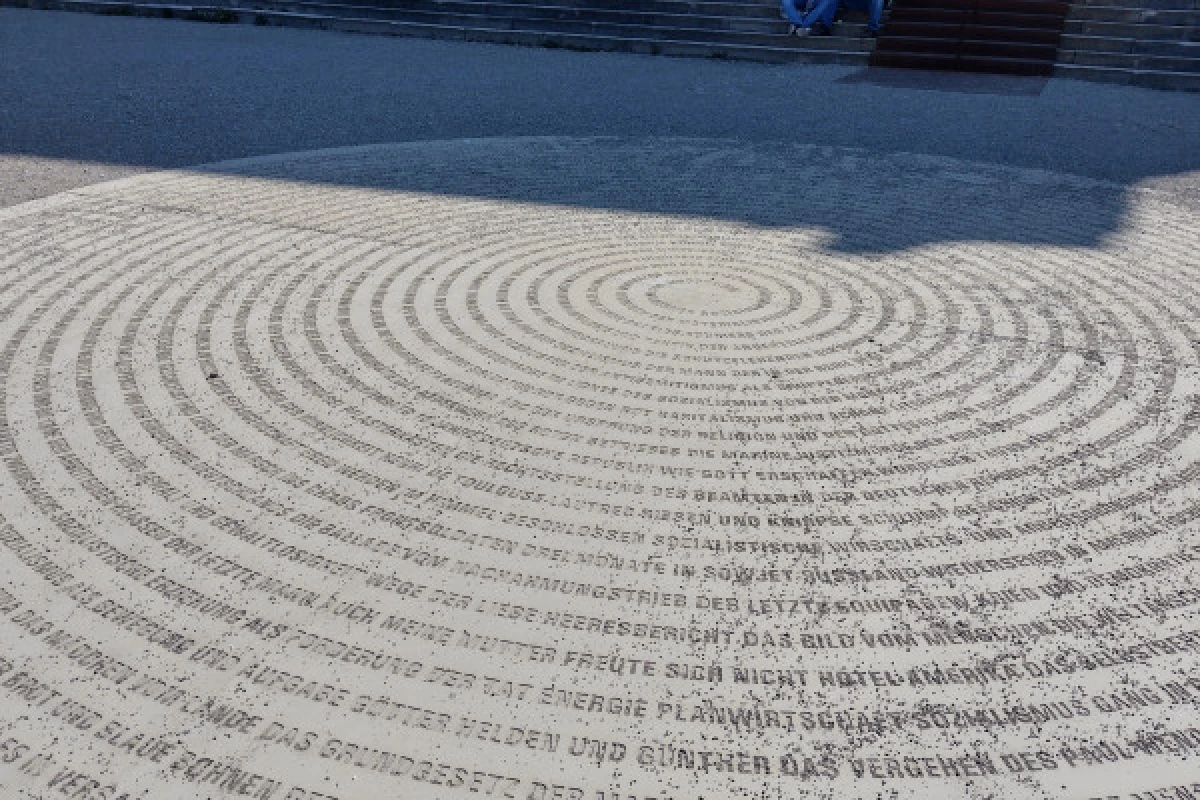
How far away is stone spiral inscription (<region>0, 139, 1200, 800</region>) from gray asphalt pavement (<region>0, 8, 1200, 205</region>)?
7.97 ft

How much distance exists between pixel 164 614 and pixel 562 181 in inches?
216

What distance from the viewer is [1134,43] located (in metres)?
12.9

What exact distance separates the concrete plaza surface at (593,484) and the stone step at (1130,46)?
5732 mm

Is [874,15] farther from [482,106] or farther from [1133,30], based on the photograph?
[482,106]

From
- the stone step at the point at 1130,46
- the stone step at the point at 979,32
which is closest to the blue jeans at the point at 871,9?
the stone step at the point at 979,32

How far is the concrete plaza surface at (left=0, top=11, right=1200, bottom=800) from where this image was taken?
9.04 ft

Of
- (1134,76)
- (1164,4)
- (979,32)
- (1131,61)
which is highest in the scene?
(1164,4)

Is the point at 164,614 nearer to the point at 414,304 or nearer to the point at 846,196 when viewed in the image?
the point at 414,304

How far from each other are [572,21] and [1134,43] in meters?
7.42

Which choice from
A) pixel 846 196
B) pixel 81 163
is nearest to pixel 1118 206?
pixel 846 196

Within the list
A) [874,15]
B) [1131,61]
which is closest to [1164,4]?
[1131,61]

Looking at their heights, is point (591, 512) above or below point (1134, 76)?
below

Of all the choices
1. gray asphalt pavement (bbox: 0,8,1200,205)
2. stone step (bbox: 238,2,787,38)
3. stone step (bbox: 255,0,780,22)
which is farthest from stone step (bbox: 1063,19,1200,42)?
stone step (bbox: 255,0,780,22)

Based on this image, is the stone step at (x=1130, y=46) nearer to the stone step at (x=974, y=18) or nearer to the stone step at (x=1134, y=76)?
the stone step at (x=1134, y=76)
